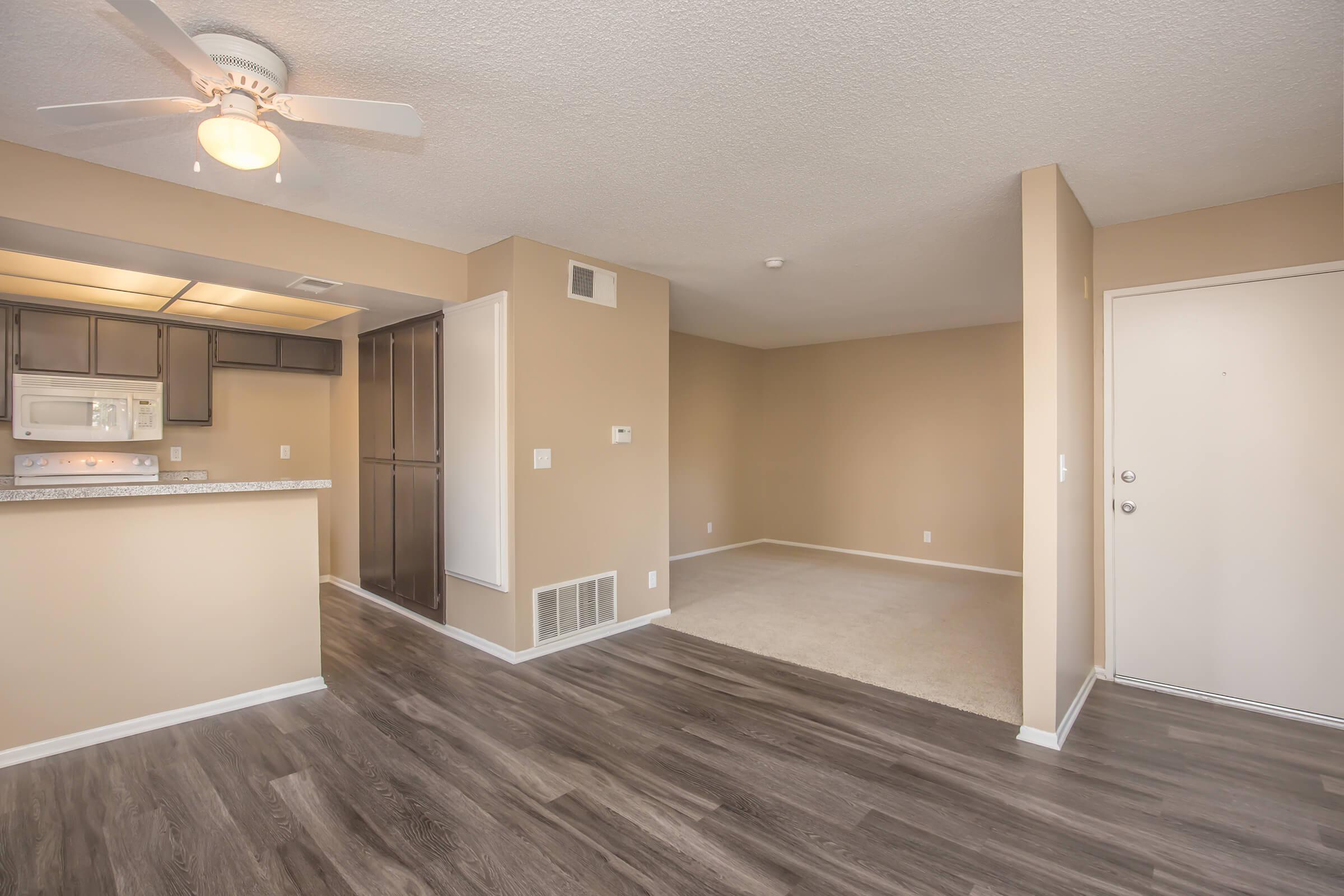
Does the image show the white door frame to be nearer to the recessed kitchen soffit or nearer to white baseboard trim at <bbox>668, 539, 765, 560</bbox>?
white baseboard trim at <bbox>668, 539, 765, 560</bbox>

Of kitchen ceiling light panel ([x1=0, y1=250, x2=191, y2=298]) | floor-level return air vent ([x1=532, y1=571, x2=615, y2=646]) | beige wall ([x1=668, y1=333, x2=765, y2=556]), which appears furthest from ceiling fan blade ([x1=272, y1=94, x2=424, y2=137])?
beige wall ([x1=668, y1=333, x2=765, y2=556])

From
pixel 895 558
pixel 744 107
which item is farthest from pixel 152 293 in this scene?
pixel 895 558

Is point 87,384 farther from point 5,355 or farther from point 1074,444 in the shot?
point 1074,444

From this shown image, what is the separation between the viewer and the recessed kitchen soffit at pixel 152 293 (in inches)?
134

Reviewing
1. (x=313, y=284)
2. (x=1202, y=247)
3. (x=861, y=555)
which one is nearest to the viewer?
(x=1202, y=247)

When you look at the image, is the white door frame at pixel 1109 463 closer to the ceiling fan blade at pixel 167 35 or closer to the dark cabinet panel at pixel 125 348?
the ceiling fan blade at pixel 167 35

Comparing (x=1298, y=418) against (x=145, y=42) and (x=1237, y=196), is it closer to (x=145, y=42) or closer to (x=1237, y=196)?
(x=1237, y=196)

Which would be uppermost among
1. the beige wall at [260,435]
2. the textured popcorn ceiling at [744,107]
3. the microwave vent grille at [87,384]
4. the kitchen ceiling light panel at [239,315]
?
the textured popcorn ceiling at [744,107]

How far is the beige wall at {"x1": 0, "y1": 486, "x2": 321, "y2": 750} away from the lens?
2590 millimetres

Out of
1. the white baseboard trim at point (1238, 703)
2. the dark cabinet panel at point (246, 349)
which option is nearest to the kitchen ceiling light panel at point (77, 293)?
the dark cabinet panel at point (246, 349)

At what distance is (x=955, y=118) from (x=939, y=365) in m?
4.67

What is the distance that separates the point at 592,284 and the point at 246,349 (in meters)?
3.01

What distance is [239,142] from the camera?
1.94 m

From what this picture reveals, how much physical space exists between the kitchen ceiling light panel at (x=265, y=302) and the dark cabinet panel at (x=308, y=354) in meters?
0.62
